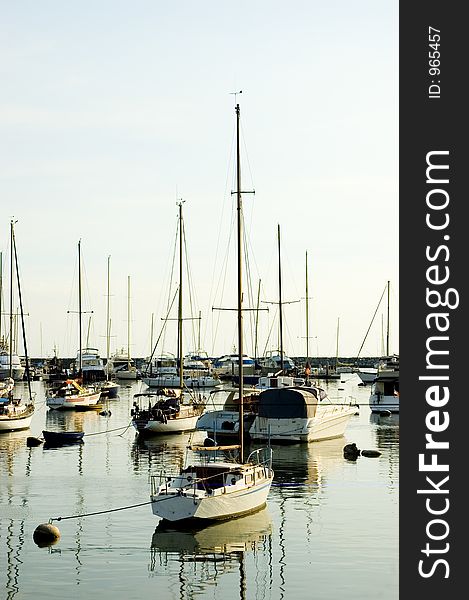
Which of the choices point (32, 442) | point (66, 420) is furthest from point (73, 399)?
point (32, 442)

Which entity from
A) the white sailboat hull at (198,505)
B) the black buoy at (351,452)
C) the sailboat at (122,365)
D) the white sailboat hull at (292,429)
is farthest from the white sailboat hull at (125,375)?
the white sailboat hull at (198,505)

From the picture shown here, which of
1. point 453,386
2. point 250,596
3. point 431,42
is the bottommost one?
point 250,596

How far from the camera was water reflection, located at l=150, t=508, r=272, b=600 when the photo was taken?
106ft

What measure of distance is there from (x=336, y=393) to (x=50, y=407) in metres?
45.9

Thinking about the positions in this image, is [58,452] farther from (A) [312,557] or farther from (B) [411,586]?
(B) [411,586]

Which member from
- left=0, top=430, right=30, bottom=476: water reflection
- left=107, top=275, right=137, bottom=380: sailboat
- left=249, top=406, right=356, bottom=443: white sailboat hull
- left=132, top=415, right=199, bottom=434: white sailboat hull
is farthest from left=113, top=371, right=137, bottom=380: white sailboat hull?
left=249, top=406, right=356, bottom=443: white sailboat hull

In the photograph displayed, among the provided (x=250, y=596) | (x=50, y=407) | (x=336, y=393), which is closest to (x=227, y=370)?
(x=336, y=393)

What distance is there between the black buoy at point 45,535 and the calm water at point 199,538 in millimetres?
303

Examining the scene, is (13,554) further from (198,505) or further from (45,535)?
(198,505)

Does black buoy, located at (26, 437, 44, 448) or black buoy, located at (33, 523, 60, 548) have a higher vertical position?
black buoy, located at (26, 437, 44, 448)

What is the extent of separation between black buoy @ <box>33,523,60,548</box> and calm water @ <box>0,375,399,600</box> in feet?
0.99

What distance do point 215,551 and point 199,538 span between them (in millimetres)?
1820

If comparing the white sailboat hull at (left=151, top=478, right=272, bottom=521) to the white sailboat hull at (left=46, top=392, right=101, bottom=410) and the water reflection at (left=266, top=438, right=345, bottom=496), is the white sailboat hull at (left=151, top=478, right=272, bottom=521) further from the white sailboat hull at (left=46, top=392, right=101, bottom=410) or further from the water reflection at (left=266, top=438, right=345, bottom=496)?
the white sailboat hull at (left=46, top=392, right=101, bottom=410)

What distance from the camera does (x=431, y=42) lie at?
25875 mm
